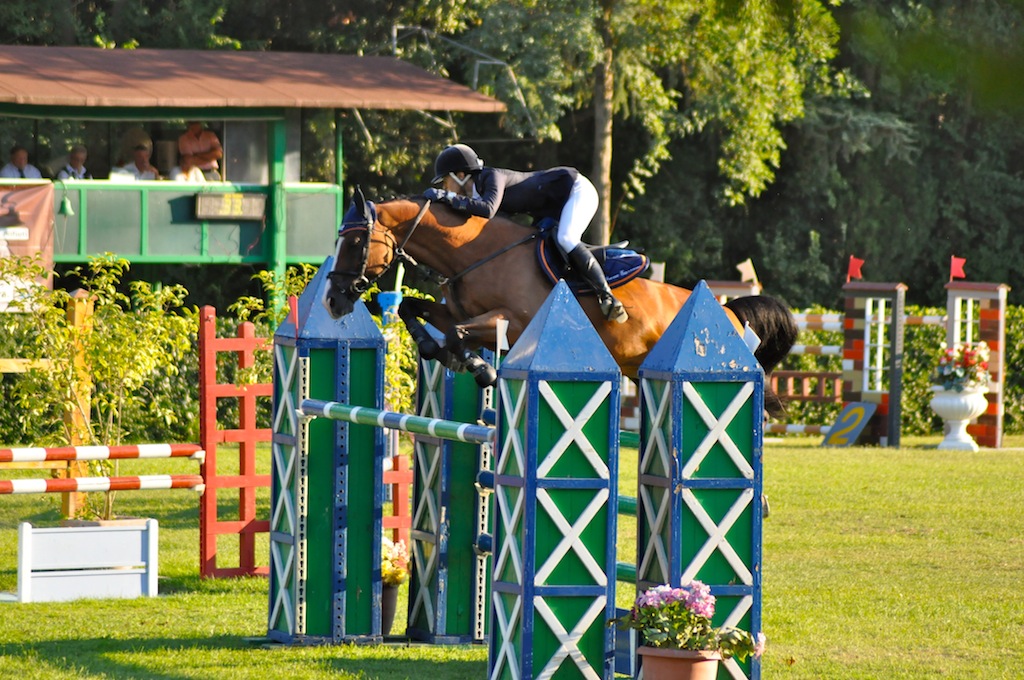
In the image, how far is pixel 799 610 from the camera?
765 centimetres

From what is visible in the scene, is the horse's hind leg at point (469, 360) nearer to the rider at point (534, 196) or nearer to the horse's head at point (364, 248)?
the horse's head at point (364, 248)

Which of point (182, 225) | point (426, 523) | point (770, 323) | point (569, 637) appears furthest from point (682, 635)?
point (182, 225)

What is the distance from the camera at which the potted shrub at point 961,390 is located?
16562 mm

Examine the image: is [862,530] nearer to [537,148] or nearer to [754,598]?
[754,598]

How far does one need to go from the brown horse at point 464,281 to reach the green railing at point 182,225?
38.6 ft

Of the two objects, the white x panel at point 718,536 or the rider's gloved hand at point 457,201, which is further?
the rider's gloved hand at point 457,201

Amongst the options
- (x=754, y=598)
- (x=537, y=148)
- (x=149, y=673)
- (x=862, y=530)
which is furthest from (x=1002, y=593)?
(x=537, y=148)

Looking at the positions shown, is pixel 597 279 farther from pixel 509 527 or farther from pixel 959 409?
pixel 959 409

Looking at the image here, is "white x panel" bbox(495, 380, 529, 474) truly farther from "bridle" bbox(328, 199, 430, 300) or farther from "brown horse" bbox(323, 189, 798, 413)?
"bridle" bbox(328, 199, 430, 300)

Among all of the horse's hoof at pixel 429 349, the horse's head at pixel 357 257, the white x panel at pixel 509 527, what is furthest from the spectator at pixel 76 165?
the white x panel at pixel 509 527

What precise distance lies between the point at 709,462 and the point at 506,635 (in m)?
0.92

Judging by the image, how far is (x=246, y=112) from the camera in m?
20.4

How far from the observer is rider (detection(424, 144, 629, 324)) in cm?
756

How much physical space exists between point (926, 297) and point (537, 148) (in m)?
8.95
